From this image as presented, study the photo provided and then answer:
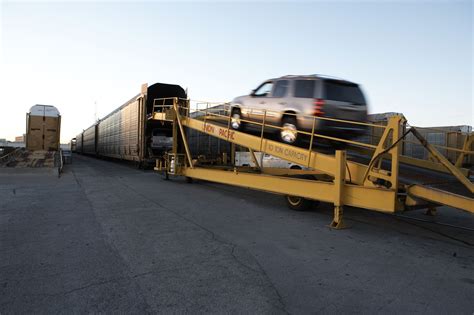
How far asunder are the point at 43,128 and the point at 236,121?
56.3ft

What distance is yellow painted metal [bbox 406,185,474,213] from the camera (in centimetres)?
529

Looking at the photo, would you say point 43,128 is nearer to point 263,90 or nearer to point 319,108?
point 263,90

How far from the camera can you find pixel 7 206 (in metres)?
8.33

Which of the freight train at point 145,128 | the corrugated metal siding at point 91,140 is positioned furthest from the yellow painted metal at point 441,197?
the corrugated metal siding at point 91,140

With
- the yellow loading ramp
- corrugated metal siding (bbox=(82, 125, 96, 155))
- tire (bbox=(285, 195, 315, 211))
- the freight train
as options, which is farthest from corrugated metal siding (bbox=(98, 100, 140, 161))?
tire (bbox=(285, 195, 315, 211))

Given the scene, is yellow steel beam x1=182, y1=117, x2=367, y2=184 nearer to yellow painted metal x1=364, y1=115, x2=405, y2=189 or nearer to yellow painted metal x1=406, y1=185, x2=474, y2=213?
yellow painted metal x1=364, y1=115, x2=405, y2=189

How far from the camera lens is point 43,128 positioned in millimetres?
21703

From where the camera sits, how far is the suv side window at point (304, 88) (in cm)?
781

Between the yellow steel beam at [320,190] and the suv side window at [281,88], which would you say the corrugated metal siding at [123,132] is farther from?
the suv side window at [281,88]

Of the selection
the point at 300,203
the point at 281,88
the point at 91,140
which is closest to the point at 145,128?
the point at 281,88

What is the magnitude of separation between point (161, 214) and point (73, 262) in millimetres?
3092

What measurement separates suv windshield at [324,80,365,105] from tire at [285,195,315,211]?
2.54 meters

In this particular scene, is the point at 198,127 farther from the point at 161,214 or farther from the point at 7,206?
the point at 7,206

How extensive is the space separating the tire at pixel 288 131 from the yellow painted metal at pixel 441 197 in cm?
295
